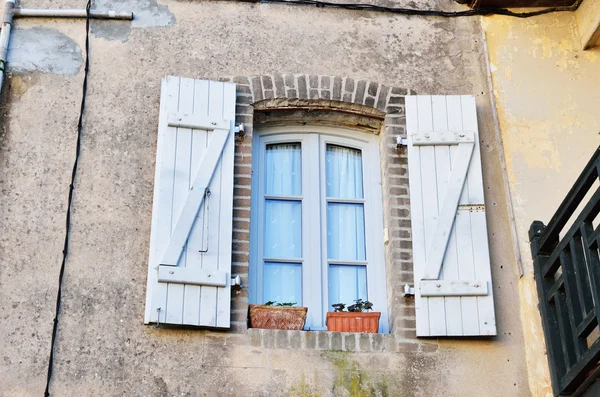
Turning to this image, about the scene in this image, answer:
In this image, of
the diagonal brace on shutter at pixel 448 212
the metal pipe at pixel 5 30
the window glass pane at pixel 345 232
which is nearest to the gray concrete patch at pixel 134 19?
the metal pipe at pixel 5 30

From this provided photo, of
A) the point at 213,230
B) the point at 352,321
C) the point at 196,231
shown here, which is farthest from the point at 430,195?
the point at 196,231

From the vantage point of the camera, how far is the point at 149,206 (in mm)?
5945

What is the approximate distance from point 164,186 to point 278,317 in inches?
41.4

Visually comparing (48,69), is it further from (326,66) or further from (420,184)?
(420,184)

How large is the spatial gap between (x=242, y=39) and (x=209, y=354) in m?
2.29

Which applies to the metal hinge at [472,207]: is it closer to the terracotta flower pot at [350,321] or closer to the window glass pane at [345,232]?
the window glass pane at [345,232]

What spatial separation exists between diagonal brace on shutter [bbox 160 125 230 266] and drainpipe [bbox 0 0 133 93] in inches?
48.7

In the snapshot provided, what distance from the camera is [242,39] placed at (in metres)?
6.66

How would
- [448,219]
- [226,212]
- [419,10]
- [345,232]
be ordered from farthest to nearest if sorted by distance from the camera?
[419,10] → [345,232] → [448,219] → [226,212]

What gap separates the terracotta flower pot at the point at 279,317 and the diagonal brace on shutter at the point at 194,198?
60 centimetres

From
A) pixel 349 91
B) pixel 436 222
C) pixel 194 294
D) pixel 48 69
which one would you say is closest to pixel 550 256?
pixel 436 222

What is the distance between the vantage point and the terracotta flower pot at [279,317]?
575 centimetres

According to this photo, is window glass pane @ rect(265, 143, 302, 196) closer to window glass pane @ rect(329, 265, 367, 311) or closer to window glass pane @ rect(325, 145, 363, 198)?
window glass pane @ rect(325, 145, 363, 198)

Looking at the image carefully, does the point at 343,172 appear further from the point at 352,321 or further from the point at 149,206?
the point at 149,206
